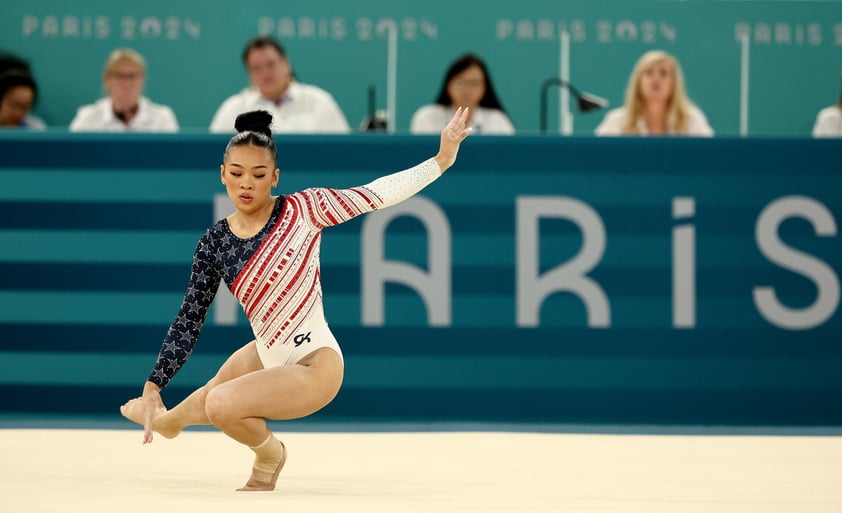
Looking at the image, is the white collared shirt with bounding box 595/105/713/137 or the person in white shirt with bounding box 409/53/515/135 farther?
the person in white shirt with bounding box 409/53/515/135

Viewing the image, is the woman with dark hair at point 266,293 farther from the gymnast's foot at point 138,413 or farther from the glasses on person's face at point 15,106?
the glasses on person's face at point 15,106

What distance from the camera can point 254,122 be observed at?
14.5ft

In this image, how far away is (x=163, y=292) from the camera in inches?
253

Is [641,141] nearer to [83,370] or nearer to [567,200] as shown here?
[567,200]

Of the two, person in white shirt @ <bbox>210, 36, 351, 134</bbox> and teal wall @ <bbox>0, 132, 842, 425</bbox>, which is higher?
person in white shirt @ <bbox>210, 36, 351, 134</bbox>

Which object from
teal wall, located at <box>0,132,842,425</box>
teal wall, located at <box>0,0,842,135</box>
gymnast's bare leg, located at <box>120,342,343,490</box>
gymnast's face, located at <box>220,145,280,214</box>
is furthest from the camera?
teal wall, located at <box>0,0,842,135</box>

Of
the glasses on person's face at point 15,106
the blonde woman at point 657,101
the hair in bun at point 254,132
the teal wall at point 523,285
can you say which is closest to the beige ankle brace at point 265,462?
the hair in bun at point 254,132

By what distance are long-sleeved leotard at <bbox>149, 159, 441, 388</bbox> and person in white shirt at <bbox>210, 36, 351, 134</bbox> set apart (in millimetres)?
3039

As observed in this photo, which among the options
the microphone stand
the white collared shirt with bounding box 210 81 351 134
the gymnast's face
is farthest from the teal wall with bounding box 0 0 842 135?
the gymnast's face

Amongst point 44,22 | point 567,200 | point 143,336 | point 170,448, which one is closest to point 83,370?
point 143,336

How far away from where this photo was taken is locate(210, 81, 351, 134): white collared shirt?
769cm

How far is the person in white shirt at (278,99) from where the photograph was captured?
765 centimetres

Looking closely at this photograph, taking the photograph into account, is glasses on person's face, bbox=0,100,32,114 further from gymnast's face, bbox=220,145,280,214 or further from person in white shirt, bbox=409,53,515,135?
gymnast's face, bbox=220,145,280,214

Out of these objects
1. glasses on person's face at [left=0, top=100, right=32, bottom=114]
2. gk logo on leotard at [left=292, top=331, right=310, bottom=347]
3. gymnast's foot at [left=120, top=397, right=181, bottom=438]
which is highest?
glasses on person's face at [left=0, top=100, right=32, bottom=114]
